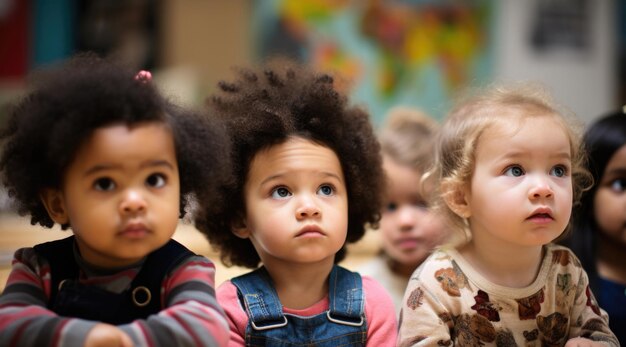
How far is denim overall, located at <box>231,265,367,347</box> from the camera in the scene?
1128 mm

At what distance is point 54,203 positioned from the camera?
993 mm

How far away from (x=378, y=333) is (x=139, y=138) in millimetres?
559

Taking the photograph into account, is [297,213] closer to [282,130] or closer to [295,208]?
[295,208]

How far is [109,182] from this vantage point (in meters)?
0.93

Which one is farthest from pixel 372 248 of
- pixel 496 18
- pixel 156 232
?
pixel 496 18

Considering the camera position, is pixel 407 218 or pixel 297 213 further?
pixel 407 218

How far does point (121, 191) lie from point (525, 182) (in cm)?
69

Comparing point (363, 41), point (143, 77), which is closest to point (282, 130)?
point (143, 77)

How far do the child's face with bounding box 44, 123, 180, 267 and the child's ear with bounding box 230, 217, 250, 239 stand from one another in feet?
0.98

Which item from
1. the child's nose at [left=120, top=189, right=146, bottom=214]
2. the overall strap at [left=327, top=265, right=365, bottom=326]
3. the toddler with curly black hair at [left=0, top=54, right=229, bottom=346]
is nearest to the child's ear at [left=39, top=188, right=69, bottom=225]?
the toddler with curly black hair at [left=0, top=54, right=229, bottom=346]

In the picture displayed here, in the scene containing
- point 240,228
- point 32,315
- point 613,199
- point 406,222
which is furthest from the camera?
point 406,222

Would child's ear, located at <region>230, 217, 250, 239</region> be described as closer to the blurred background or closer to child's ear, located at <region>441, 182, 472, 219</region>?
child's ear, located at <region>441, 182, 472, 219</region>

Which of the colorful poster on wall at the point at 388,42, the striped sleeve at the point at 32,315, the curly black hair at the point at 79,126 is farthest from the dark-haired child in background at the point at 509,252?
the colorful poster on wall at the point at 388,42

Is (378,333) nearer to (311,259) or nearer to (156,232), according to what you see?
(311,259)
